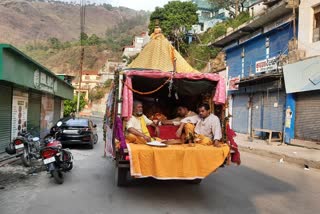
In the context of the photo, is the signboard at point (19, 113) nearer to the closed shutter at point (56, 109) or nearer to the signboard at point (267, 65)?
the closed shutter at point (56, 109)

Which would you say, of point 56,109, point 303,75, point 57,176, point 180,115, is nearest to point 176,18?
point 56,109

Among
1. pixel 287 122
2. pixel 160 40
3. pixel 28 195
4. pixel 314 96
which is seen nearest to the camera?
pixel 28 195

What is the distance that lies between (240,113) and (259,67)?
182 inches

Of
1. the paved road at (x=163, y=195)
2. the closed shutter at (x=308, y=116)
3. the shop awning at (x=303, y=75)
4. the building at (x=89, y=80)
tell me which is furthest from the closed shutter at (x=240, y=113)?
the building at (x=89, y=80)

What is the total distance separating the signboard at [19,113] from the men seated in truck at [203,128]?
345 inches

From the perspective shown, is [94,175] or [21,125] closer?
[94,175]

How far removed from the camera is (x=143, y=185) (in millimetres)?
8133

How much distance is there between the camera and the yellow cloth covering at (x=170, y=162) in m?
6.41

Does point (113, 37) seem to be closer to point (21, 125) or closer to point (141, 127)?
point (21, 125)

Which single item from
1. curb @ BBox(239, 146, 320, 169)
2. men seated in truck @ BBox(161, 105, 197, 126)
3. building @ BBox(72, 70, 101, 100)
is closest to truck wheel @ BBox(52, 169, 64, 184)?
men seated in truck @ BBox(161, 105, 197, 126)

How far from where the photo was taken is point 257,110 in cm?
2441

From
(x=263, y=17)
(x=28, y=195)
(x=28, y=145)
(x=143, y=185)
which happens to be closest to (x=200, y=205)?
(x=143, y=185)

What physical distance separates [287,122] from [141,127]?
13598 mm

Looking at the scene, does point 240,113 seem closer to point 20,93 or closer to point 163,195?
point 20,93
